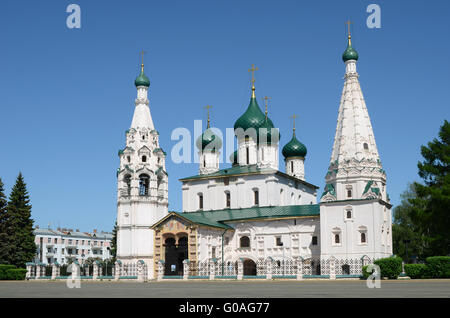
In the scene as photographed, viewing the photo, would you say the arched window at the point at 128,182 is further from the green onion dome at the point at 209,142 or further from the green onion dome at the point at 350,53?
the green onion dome at the point at 350,53

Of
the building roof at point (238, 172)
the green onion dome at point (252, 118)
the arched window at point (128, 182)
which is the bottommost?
the arched window at point (128, 182)

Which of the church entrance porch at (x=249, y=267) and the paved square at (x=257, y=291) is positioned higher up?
the paved square at (x=257, y=291)

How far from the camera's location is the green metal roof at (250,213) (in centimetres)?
4112

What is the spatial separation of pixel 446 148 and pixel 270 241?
46.0 feet

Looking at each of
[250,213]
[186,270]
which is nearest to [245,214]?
[250,213]

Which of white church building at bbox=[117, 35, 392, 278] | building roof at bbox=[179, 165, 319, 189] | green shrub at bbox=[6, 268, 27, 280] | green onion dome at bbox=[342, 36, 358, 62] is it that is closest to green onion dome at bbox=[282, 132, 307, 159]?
white church building at bbox=[117, 35, 392, 278]

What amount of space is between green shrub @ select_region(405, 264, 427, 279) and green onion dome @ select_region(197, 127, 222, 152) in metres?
22.8

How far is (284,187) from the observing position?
46500mm

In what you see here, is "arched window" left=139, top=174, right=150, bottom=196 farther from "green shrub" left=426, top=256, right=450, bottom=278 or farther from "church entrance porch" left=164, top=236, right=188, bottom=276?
"green shrub" left=426, top=256, right=450, bottom=278

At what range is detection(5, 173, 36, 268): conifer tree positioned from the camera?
45250 mm

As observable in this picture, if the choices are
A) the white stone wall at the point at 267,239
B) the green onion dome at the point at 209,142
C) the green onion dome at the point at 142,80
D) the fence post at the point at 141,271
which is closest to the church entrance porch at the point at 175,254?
the white stone wall at the point at 267,239

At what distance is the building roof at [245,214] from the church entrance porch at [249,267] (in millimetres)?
2914
